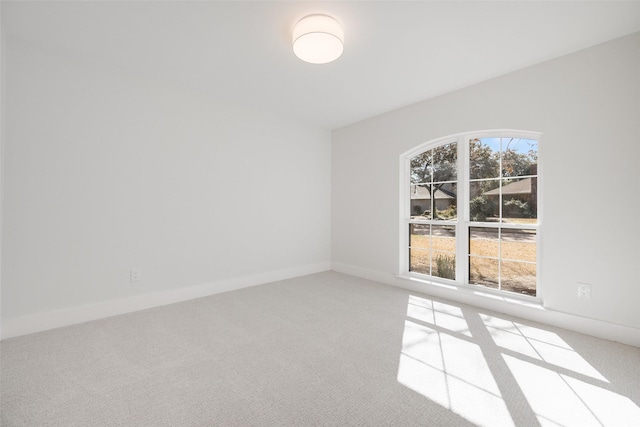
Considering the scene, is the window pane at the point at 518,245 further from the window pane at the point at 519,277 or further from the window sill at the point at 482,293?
the window sill at the point at 482,293

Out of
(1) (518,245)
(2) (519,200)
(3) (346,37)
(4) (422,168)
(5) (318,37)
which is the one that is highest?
(3) (346,37)

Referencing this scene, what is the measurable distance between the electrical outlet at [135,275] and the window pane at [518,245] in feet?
12.9

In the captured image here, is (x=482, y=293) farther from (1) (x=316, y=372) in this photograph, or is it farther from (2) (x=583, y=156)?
(1) (x=316, y=372)

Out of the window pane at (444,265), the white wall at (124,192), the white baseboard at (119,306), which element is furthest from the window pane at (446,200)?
the white baseboard at (119,306)

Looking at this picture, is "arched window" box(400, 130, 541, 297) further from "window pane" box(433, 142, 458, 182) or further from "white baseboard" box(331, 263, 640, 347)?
"white baseboard" box(331, 263, 640, 347)

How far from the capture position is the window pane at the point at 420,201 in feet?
12.6

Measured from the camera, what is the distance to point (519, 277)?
3008 millimetres

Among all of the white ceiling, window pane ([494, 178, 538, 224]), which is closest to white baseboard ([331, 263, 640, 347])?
window pane ([494, 178, 538, 224])

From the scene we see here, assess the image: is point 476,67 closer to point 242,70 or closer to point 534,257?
point 534,257

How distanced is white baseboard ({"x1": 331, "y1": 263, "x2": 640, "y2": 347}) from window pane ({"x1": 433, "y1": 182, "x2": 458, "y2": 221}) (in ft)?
2.92

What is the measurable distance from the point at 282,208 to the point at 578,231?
3.40m

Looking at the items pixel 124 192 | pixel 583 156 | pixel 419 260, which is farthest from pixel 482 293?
pixel 124 192

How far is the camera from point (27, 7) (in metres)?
2.01

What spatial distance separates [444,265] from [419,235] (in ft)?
1.68
